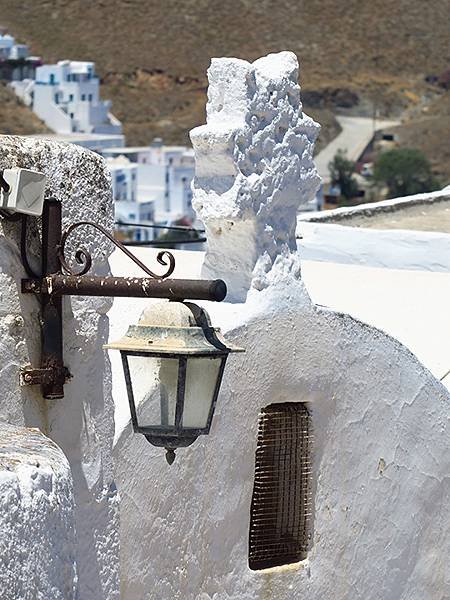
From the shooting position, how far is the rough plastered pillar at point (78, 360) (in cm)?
423

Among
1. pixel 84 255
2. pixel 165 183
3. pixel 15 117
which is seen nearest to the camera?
pixel 84 255

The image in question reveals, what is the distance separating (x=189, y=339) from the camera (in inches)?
157

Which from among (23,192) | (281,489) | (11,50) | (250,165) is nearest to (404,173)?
(11,50)

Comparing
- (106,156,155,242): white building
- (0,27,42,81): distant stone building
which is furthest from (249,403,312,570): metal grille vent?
(0,27,42,81): distant stone building

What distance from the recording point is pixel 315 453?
648cm

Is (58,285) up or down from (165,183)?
up

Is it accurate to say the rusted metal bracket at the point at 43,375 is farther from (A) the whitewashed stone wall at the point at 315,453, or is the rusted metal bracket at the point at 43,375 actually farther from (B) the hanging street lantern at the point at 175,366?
(A) the whitewashed stone wall at the point at 315,453

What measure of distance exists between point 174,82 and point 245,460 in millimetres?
77118

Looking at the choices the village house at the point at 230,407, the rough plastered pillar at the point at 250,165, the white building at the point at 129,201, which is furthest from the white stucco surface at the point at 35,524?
the white building at the point at 129,201

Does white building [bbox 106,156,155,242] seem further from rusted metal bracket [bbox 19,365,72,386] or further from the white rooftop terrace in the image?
rusted metal bracket [bbox 19,365,72,386]

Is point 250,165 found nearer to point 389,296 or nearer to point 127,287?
point 127,287

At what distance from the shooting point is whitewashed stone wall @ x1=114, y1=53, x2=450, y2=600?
18.6ft

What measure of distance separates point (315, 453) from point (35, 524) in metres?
3.18

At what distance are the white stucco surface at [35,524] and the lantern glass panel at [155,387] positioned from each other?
1.40 ft
